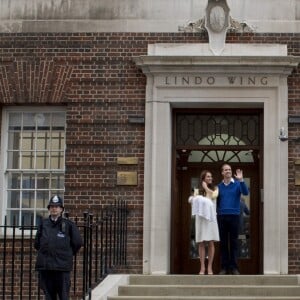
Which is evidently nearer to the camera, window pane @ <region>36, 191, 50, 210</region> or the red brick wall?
the red brick wall

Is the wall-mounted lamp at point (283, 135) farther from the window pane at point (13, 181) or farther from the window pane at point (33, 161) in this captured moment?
the window pane at point (13, 181)

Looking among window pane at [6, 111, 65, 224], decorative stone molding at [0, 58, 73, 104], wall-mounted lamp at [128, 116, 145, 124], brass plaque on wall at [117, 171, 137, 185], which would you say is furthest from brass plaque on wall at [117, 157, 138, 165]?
decorative stone molding at [0, 58, 73, 104]

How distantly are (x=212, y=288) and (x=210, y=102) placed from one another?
3.67 meters

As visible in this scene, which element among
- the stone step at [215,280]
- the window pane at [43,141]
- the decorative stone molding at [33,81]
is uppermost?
the decorative stone molding at [33,81]

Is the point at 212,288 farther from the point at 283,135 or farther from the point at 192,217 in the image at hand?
the point at 283,135

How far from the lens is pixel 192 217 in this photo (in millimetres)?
14297

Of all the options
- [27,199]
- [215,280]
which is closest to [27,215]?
[27,199]

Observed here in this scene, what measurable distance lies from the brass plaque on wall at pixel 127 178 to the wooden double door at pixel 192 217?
0.83 meters

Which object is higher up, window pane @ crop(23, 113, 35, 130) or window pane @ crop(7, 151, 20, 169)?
window pane @ crop(23, 113, 35, 130)

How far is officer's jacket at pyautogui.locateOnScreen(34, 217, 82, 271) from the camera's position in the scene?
29.9 feet

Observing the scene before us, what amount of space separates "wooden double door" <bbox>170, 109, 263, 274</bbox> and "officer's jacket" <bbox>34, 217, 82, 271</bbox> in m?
4.85

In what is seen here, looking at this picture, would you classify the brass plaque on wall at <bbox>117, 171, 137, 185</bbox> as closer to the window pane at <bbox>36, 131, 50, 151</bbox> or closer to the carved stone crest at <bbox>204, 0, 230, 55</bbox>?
the window pane at <bbox>36, 131, 50, 151</bbox>

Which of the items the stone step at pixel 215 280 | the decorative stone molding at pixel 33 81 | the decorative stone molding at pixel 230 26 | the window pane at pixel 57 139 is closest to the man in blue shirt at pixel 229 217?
the stone step at pixel 215 280

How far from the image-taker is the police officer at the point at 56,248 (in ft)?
29.9
